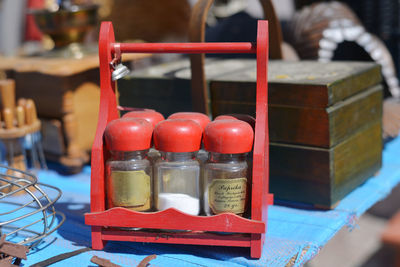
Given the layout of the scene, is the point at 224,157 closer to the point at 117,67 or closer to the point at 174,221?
the point at 174,221

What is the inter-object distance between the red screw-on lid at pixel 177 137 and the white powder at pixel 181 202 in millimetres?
81

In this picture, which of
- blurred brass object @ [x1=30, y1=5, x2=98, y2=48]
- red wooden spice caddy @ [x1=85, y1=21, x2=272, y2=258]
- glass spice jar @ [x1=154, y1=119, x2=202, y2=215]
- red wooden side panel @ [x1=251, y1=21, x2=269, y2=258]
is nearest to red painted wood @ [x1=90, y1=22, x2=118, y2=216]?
red wooden spice caddy @ [x1=85, y1=21, x2=272, y2=258]

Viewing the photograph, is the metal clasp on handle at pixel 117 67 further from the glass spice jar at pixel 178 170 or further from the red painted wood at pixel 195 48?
the glass spice jar at pixel 178 170

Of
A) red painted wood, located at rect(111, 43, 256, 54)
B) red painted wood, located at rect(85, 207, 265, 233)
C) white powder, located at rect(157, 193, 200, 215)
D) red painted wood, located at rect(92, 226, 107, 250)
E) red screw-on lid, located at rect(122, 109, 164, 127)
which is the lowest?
red painted wood, located at rect(92, 226, 107, 250)

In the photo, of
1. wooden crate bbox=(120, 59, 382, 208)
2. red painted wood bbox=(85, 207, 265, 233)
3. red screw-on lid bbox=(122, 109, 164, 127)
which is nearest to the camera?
red painted wood bbox=(85, 207, 265, 233)

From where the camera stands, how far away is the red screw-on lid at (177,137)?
0.79m

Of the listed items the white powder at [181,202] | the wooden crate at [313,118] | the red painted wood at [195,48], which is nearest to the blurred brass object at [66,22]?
the wooden crate at [313,118]

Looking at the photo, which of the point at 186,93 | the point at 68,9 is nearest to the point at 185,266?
the point at 186,93

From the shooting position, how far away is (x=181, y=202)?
80 cm

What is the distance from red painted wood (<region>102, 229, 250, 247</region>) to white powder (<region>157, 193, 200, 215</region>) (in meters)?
0.04

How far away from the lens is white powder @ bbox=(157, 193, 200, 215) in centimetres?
80

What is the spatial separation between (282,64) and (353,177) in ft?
1.14

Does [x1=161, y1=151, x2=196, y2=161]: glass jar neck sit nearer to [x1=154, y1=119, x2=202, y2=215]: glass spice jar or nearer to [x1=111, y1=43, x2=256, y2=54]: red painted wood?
[x1=154, y1=119, x2=202, y2=215]: glass spice jar

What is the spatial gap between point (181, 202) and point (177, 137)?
0.37 feet
